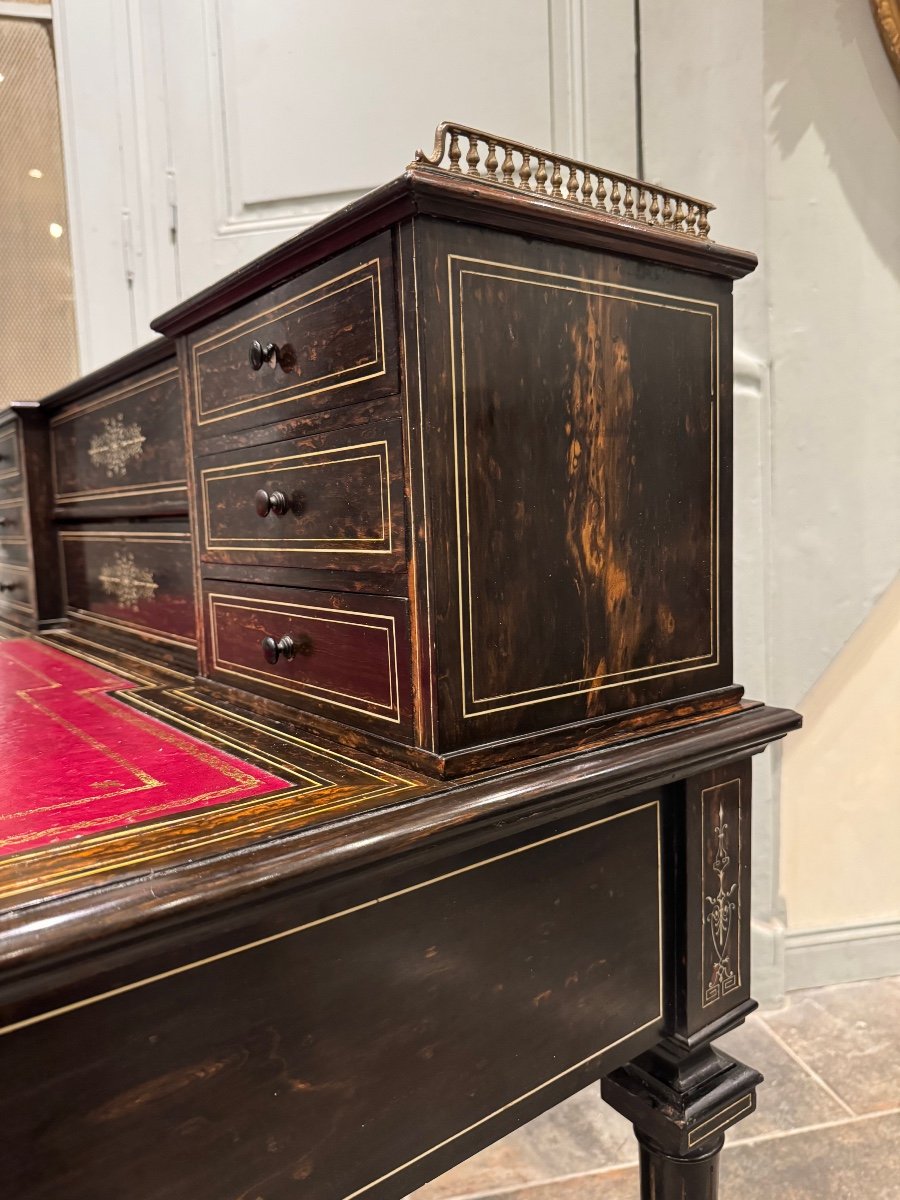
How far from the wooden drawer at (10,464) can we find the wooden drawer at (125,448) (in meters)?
0.12

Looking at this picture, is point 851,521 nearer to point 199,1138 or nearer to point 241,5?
point 199,1138

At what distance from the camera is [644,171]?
1.99 metres

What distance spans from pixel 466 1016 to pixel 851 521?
151 cm

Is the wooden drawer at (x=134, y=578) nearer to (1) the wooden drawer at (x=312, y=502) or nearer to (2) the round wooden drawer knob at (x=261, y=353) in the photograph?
(1) the wooden drawer at (x=312, y=502)

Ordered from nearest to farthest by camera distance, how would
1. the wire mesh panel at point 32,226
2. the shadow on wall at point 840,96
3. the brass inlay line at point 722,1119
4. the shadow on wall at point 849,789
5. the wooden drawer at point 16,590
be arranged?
the brass inlay line at point 722,1119, the shadow on wall at point 840,96, the shadow on wall at point 849,789, the wooden drawer at point 16,590, the wire mesh panel at point 32,226

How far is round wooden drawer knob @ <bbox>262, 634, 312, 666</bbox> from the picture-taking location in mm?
1099

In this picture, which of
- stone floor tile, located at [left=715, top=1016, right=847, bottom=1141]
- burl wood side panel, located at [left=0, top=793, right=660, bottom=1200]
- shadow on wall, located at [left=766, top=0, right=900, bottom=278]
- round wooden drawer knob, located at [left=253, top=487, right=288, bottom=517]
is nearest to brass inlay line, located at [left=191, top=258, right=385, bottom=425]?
round wooden drawer knob, located at [left=253, top=487, right=288, bottom=517]

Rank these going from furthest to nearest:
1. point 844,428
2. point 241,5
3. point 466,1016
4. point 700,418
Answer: point 241,5 < point 844,428 < point 700,418 < point 466,1016

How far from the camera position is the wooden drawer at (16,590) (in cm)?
215

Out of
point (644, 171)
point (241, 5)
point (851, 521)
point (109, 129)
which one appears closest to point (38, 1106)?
point (851, 521)

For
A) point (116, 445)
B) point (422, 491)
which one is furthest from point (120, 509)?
point (422, 491)

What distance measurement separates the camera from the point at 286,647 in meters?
1.10

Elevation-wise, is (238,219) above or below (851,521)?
above

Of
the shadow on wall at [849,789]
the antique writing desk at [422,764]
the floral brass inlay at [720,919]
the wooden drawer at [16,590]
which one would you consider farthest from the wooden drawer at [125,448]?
the shadow on wall at [849,789]
